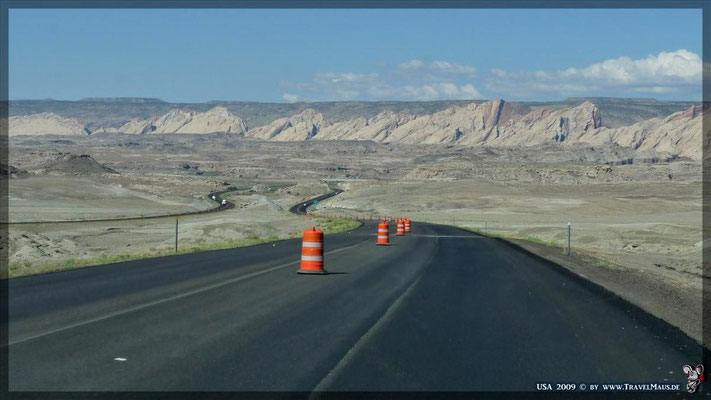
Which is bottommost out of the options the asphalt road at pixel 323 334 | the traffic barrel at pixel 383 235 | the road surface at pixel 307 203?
the road surface at pixel 307 203

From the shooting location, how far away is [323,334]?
1195cm

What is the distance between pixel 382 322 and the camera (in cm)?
1322

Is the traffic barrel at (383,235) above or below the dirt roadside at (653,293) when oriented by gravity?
below

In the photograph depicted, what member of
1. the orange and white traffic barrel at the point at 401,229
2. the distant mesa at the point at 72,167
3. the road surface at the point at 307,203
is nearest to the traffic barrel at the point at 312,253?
the orange and white traffic barrel at the point at 401,229

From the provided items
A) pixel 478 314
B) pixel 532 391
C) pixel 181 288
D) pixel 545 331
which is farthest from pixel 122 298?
pixel 532 391

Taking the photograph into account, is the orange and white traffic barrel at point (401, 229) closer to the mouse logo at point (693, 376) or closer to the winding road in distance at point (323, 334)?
the winding road in distance at point (323, 334)

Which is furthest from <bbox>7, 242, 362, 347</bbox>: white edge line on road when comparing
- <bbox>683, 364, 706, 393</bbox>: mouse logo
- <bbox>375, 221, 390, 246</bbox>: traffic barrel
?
<bbox>375, 221, 390, 246</bbox>: traffic barrel

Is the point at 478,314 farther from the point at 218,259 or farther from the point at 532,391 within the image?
the point at 218,259

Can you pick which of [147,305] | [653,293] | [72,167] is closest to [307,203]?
[72,167]

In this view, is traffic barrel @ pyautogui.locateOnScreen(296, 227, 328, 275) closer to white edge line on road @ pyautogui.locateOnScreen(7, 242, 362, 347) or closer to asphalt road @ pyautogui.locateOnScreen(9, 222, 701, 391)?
asphalt road @ pyautogui.locateOnScreen(9, 222, 701, 391)

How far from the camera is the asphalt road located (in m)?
9.30

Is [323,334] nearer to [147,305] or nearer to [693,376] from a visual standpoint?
[147,305]

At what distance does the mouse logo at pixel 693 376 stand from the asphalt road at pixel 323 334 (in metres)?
0.15

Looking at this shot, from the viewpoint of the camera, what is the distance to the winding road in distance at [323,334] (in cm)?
929
